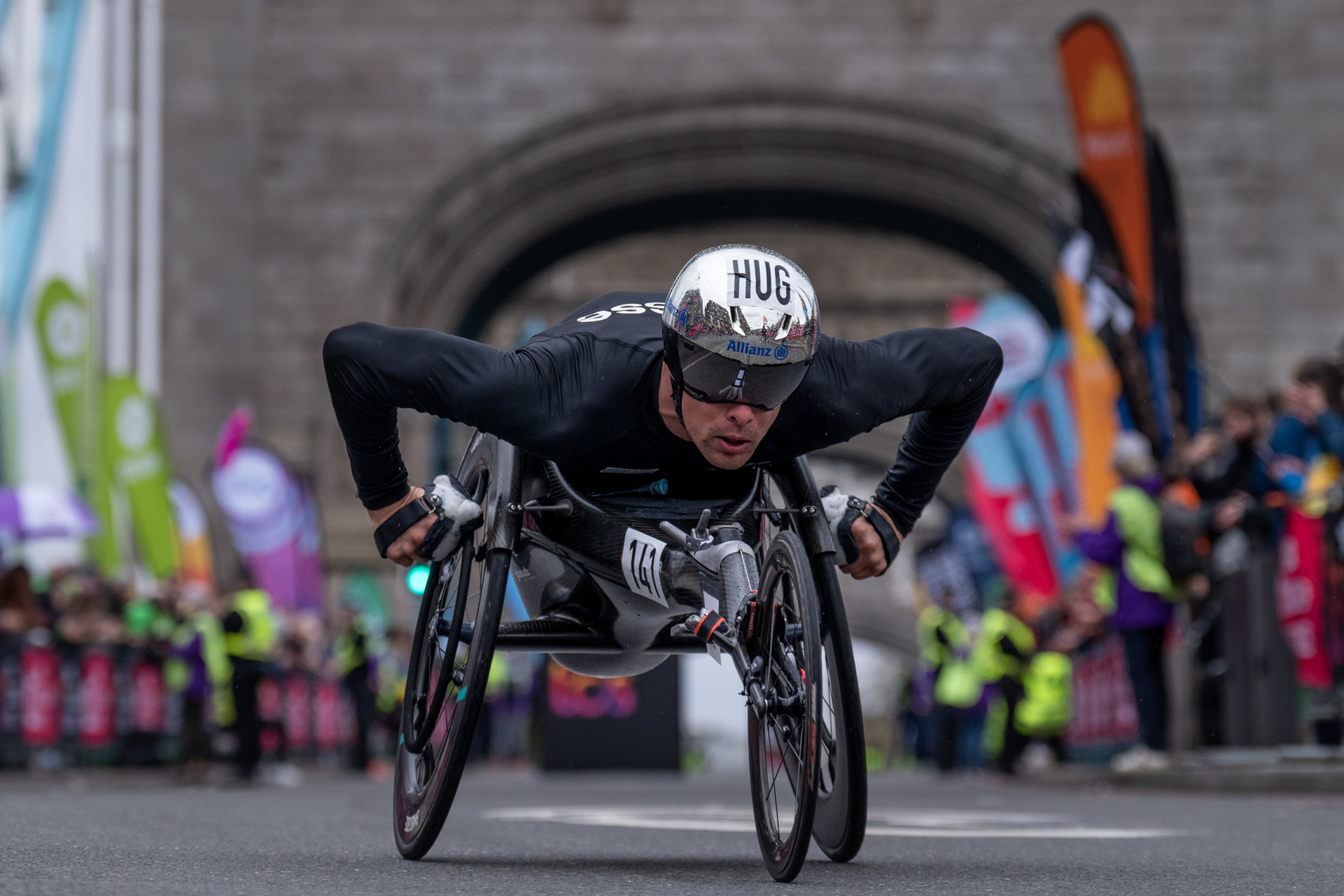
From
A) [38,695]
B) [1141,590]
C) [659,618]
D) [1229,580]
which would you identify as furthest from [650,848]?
[38,695]

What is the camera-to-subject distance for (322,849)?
229 inches

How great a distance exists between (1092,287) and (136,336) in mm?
14229

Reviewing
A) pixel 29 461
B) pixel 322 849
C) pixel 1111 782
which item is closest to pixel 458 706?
pixel 322 849

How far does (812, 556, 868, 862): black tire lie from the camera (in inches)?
175

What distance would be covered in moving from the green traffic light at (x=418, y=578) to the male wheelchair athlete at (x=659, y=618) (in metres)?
0.10

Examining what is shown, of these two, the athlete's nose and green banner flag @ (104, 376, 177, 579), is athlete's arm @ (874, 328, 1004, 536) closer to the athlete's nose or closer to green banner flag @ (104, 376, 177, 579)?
the athlete's nose

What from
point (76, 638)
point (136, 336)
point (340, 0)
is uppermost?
point (340, 0)

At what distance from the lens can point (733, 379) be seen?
4648 millimetres

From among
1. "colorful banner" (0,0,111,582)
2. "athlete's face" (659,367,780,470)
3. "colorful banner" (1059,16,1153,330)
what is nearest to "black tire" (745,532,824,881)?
"athlete's face" (659,367,780,470)

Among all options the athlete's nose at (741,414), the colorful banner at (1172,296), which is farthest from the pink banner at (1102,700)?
the athlete's nose at (741,414)

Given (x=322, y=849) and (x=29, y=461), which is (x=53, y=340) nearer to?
(x=29, y=461)

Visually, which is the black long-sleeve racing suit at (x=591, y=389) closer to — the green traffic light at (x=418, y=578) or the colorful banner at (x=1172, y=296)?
the green traffic light at (x=418, y=578)

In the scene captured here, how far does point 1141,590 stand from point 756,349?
8.33m

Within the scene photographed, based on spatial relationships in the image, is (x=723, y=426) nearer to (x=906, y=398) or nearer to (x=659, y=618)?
(x=906, y=398)
